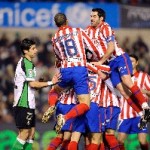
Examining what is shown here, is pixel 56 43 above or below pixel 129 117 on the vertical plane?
above

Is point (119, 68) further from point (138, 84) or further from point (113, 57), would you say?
point (138, 84)

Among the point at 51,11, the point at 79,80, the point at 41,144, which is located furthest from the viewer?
the point at 51,11

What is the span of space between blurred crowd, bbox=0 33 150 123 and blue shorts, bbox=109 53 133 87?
19.3ft

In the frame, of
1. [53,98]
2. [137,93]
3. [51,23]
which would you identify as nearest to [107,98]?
[137,93]

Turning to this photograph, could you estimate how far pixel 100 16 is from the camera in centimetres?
1259

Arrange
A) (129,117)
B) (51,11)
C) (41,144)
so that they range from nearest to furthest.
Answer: (129,117) → (41,144) → (51,11)

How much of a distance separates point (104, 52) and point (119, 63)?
34cm

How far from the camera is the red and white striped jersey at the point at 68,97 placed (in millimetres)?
12281

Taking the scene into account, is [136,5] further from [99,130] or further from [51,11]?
[99,130]

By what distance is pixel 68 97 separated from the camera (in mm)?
12336

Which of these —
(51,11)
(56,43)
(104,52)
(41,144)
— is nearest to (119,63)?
(104,52)

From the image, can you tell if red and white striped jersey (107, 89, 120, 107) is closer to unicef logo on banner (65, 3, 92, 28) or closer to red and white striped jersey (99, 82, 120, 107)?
red and white striped jersey (99, 82, 120, 107)

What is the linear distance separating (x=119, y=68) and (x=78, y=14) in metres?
9.65

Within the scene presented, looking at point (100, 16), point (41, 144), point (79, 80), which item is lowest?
point (41, 144)
